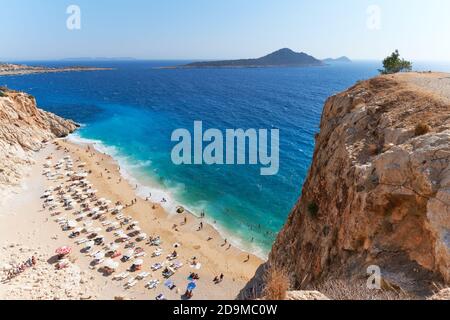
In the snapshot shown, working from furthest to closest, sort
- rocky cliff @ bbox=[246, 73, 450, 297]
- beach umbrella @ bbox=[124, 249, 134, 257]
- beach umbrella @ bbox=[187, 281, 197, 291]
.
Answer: beach umbrella @ bbox=[124, 249, 134, 257], beach umbrella @ bbox=[187, 281, 197, 291], rocky cliff @ bbox=[246, 73, 450, 297]

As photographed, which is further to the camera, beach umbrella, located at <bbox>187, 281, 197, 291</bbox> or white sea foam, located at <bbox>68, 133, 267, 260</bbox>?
white sea foam, located at <bbox>68, 133, 267, 260</bbox>

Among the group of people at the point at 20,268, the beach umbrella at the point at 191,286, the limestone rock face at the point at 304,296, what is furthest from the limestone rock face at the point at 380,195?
the group of people at the point at 20,268

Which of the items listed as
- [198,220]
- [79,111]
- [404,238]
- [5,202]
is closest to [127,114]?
[79,111]

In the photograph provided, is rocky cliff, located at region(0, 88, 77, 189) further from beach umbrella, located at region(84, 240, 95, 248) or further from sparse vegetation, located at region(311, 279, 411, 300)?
sparse vegetation, located at region(311, 279, 411, 300)

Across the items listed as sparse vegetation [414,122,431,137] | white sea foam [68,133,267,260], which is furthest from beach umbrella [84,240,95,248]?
sparse vegetation [414,122,431,137]

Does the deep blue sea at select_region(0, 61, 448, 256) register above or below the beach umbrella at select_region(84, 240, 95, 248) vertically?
above
